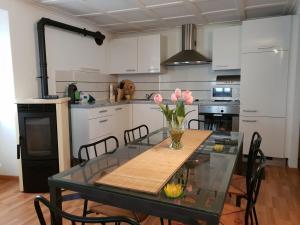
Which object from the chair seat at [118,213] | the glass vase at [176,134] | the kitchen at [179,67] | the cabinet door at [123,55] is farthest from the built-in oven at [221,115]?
the chair seat at [118,213]

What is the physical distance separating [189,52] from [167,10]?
0.86 meters

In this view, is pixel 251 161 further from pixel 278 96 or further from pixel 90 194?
pixel 278 96

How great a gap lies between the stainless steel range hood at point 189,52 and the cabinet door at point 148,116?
788 mm

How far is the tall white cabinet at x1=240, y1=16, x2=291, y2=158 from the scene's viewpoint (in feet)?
10.4

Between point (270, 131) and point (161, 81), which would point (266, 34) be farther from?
point (161, 81)

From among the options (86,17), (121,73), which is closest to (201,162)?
(86,17)

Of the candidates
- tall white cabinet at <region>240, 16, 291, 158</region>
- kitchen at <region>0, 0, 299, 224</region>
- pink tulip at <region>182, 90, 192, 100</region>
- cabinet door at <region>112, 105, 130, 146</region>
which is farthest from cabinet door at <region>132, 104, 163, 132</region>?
pink tulip at <region>182, 90, 192, 100</region>

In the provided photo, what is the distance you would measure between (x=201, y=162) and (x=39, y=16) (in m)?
2.71

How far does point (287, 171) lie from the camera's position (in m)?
3.17

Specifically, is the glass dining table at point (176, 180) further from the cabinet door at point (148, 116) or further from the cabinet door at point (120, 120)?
the cabinet door at point (148, 116)

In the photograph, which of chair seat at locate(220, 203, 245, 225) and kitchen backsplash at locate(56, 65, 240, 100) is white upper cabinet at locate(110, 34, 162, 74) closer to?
kitchen backsplash at locate(56, 65, 240, 100)

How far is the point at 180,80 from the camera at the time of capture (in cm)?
426

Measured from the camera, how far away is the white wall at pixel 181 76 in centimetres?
402

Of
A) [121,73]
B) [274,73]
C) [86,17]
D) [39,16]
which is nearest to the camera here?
[39,16]
